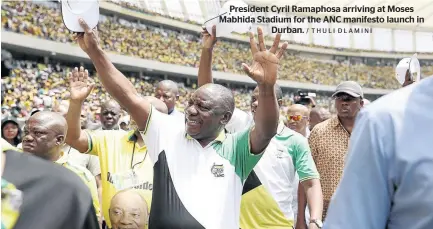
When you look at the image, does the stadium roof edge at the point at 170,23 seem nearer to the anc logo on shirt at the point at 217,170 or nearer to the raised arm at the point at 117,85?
the raised arm at the point at 117,85

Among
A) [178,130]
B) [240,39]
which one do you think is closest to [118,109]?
[178,130]

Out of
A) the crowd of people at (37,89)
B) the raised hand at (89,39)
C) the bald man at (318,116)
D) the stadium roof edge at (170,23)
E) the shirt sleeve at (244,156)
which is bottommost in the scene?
the shirt sleeve at (244,156)

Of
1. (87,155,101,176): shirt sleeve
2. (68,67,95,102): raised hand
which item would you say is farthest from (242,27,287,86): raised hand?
(87,155,101,176): shirt sleeve

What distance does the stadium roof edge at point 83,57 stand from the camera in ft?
81.0

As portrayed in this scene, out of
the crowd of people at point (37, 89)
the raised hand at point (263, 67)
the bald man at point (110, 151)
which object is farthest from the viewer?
the crowd of people at point (37, 89)

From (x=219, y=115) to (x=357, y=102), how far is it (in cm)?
202

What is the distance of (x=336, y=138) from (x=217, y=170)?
2.00 meters

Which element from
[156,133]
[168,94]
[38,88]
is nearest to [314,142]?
[168,94]

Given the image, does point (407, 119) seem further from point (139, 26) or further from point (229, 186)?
point (139, 26)

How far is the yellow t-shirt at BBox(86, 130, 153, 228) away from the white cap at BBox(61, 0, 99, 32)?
931 mm

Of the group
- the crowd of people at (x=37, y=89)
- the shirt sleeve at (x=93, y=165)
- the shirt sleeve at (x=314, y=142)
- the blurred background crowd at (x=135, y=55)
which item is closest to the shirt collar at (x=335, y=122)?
the shirt sleeve at (x=314, y=142)

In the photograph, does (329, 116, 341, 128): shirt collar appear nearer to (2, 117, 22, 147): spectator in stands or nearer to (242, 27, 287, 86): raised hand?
(242, 27, 287, 86): raised hand

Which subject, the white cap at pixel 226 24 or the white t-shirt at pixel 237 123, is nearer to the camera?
the white cap at pixel 226 24

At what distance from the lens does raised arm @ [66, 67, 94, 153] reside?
11.8ft
